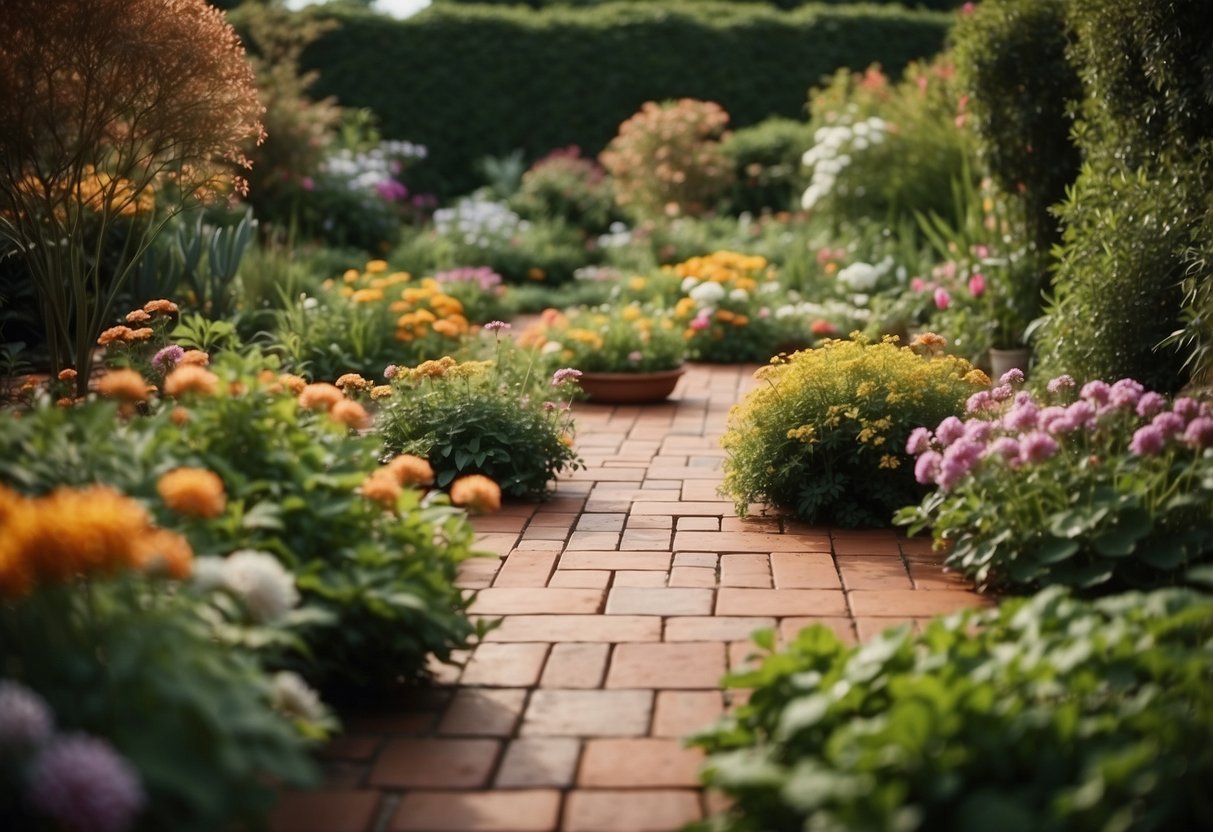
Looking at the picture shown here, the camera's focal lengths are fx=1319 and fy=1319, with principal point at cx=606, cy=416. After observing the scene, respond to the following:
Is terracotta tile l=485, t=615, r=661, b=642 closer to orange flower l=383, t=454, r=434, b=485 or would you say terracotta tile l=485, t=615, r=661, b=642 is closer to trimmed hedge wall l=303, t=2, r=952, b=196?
orange flower l=383, t=454, r=434, b=485

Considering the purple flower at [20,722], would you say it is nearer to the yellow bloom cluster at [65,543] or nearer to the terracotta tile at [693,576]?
the yellow bloom cluster at [65,543]

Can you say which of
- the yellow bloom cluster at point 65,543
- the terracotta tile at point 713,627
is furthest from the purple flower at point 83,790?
the terracotta tile at point 713,627

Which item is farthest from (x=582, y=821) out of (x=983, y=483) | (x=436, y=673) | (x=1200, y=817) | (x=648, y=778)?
(x=983, y=483)

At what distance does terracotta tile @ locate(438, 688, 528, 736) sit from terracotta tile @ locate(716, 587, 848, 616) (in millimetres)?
786

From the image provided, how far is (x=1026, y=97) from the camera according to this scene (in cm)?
697

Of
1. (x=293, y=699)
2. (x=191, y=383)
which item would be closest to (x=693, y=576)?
(x=191, y=383)

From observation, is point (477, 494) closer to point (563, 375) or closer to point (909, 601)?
point (909, 601)

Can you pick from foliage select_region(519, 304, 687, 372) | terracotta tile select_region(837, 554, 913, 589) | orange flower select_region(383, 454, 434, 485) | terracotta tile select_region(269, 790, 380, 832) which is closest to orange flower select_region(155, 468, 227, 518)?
terracotta tile select_region(269, 790, 380, 832)

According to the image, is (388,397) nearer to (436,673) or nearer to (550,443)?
(550,443)

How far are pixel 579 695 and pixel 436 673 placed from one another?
37 centimetres

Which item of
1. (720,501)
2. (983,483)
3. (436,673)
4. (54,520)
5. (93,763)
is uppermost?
(54,520)

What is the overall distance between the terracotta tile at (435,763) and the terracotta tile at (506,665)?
355 millimetres

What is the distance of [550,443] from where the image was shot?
16.6 ft

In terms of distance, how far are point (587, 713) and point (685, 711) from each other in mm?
222
